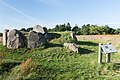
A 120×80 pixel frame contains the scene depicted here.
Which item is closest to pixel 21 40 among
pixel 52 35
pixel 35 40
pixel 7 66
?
pixel 35 40

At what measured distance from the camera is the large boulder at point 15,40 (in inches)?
660

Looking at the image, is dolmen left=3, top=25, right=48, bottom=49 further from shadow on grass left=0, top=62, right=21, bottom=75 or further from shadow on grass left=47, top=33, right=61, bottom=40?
shadow on grass left=47, top=33, right=61, bottom=40

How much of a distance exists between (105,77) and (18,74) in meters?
3.98

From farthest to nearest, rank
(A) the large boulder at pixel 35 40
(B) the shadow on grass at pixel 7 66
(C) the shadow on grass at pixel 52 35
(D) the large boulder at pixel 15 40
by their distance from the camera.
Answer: (C) the shadow on grass at pixel 52 35 < (A) the large boulder at pixel 35 40 < (D) the large boulder at pixel 15 40 < (B) the shadow on grass at pixel 7 66

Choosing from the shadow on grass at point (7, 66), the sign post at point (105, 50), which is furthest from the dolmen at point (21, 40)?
the sign post at point (105, 50)

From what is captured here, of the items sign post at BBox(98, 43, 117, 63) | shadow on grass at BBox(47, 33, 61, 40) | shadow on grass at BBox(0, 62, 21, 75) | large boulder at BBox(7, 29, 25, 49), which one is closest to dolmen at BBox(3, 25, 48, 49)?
large boulder at BBox(7, 29, 25, 49)

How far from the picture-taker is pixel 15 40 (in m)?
17.0

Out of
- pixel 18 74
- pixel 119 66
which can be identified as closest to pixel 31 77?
pixel 18 74

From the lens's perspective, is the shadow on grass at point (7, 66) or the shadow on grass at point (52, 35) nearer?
the shadow on grass at point (7, 66)

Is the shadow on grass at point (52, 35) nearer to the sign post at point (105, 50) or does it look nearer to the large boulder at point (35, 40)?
the large boulder at point (35, 40)

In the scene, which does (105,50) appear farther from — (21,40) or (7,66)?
(21,40)

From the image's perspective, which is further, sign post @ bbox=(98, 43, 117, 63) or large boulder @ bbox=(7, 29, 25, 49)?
large boulder @ bbox=(7, 29, 25, 49)

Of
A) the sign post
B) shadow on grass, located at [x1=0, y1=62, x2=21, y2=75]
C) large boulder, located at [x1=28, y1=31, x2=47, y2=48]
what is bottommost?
shadow on grass, located at [x1=0, y1=62, x2=21, y2=75]

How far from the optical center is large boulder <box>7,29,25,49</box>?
55.0 feet
